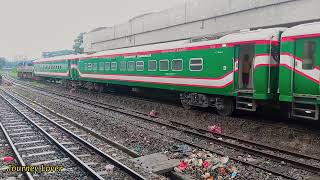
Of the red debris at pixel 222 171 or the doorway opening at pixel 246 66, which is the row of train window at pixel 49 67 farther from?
the red debris at pixel 222 171

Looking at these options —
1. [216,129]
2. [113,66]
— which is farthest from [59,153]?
[113,66]

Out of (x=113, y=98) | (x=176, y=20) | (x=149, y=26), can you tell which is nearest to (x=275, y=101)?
(x=113, y=98)

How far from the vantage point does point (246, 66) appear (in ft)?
43.9

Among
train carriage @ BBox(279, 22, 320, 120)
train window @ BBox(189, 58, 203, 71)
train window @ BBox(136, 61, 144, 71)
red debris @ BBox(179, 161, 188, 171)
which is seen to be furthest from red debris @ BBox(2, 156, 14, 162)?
train window @ BBox(136, 61, 144, 71)

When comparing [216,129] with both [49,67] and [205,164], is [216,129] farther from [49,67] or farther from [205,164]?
[49,67]

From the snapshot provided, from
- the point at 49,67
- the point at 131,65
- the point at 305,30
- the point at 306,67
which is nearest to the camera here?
the point at 305,30

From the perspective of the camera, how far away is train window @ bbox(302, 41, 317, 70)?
10633mm

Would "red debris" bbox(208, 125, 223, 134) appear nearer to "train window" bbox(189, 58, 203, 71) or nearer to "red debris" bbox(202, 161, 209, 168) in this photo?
"train window" bbox(189, 58, 203, 71)

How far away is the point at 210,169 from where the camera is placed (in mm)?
8258

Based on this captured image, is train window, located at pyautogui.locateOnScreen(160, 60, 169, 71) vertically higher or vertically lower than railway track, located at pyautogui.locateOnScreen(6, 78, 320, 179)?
higher

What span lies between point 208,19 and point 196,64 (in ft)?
38.0

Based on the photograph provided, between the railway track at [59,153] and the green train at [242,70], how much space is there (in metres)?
5.80

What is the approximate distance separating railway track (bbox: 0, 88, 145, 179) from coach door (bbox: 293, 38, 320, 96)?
643cm

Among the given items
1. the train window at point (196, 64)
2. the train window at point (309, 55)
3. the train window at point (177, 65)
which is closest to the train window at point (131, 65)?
the train window at point (177, 65)
